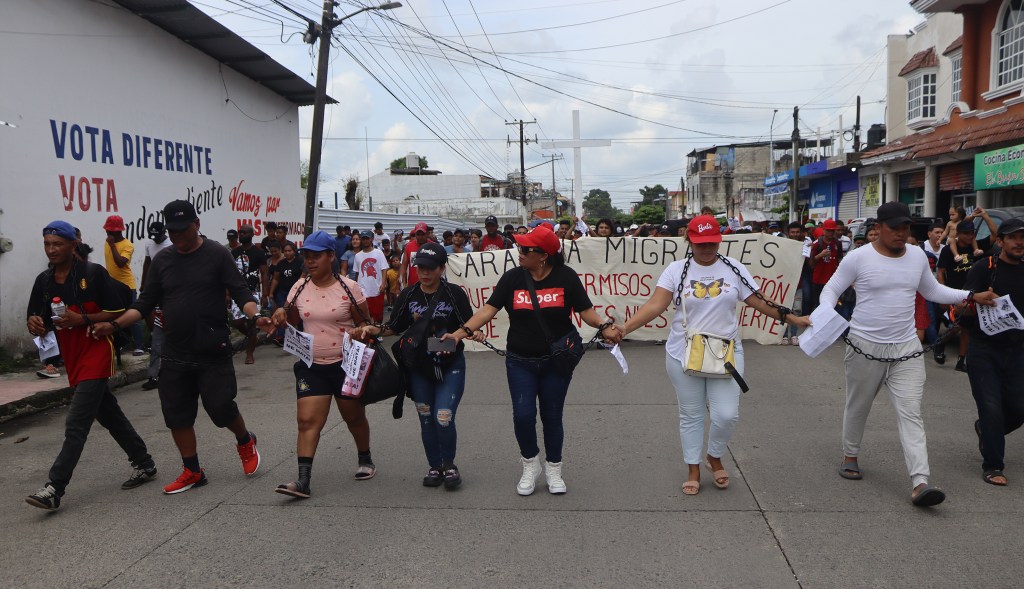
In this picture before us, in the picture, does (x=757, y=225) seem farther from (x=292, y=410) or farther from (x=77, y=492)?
(x=77, y=492)

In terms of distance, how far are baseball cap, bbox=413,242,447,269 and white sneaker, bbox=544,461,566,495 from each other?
1.51 m

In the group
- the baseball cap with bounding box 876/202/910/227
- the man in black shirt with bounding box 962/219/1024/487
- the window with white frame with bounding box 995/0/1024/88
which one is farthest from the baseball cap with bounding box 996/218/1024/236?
the window with white frame with bounding box 995/0/1024/88

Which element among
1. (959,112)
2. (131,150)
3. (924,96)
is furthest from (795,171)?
(131,150)

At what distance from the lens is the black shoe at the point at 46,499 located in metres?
4.64

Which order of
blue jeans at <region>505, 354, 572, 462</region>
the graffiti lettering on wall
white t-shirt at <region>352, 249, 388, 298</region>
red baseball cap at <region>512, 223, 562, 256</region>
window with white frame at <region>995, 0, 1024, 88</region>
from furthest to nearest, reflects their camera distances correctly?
window with white frame at <region>995, 0, 1024, 88</region> < white t-shirt at <region>352, 249, 388, 298</region> < the graffiti lettering on wall < blue jeans at <region>505, 354, 572, 462</region> < red baseball cap at <region>512, 223, 562, 256</region>

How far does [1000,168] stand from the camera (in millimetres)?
15500

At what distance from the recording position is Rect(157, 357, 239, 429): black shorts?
5066 mm

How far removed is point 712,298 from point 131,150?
11178 millimetres

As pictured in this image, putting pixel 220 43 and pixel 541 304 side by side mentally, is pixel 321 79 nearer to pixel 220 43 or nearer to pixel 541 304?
pixel 220 43

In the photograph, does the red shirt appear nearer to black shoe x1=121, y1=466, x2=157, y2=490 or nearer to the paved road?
the paved road

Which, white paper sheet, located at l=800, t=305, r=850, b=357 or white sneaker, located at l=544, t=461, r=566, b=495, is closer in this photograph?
white paper sheet, located at l=800, t=305, r=850, b=357

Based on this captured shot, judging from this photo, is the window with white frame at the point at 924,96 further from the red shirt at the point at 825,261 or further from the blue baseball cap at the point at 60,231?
the blue baseball cap at the point at 60,231

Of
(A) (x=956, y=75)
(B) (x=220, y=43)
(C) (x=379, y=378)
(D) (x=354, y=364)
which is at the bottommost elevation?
(C) (x=379, y=378)

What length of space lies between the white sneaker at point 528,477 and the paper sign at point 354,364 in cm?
121
